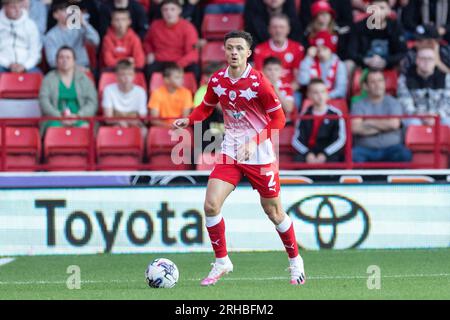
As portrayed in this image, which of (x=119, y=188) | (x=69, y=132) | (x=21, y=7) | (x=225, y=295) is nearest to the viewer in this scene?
(x=225, y=295)

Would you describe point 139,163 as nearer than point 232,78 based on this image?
No

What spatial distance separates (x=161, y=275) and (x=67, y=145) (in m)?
5.37

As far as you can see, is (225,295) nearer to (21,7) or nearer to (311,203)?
(311,203)

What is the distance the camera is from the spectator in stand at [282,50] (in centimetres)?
1590

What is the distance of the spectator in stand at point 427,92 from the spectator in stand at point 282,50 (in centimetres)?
147

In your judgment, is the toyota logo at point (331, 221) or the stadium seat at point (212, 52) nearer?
the toyota logo at point (331, 221)

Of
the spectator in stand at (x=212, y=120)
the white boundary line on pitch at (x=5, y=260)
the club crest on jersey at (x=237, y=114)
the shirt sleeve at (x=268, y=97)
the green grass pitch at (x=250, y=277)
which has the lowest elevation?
the white boundary line on pitch at (x=5, y=260)

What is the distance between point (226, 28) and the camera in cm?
1683

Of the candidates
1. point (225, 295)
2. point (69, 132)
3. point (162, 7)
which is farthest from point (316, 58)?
point (225, 295)

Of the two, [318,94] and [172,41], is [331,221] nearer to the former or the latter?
[318,94]

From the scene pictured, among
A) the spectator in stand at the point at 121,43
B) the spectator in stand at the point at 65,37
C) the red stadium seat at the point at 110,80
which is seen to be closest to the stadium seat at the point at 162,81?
the red stadium seat at the point at 110,80

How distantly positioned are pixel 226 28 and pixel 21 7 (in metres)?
2.83

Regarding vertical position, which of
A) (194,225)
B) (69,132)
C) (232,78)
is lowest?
(194,225)

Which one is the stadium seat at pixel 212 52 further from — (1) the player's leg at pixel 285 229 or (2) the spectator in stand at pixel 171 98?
(1) the player's leg at pixel 285 229
